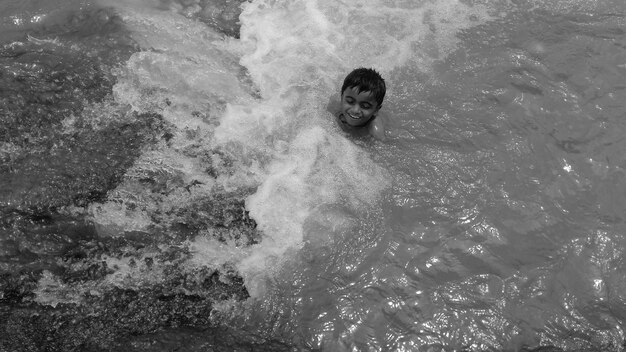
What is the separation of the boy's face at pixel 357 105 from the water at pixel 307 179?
29 centimetres

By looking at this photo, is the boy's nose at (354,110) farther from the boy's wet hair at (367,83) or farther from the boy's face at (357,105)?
the boy's wet hair at (367,83)

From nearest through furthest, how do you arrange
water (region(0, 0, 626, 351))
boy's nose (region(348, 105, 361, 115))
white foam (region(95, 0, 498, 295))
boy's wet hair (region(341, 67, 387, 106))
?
water (region(0, 0, 626, 351)), white foam (region(95, 0, 498, 295)), boy's wet hair (region(341, 67, 387, 106)), boy's nose (region(348, 105, 361, 115))

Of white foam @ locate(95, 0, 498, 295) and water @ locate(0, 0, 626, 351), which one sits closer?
water @ locate(0, 0, 626, 351)

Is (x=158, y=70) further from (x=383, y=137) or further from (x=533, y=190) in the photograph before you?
(x=533, y=190)

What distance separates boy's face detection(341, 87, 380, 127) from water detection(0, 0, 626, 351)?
0.29 metres

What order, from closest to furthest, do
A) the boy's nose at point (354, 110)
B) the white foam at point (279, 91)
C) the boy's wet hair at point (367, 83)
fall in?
the white foam at point (279, 91)
the boy's wet hair at point (367, 83)
the boy's nose at point (354, 110)

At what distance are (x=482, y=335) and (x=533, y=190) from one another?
5.26 ft

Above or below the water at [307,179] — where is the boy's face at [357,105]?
above

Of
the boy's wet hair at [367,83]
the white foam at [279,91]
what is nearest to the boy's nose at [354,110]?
the boy's wet hair at [367,83]

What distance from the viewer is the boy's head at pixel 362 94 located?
4.55m

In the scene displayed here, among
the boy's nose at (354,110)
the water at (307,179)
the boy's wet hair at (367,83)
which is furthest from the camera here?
the boy's nose at (354,110)

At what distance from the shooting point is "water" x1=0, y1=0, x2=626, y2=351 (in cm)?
365

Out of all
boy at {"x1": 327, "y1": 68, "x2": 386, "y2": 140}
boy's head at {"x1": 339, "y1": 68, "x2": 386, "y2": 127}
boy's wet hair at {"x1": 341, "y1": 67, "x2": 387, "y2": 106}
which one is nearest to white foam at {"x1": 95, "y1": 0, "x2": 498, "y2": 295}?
boy at {"x1": 327, "y1": 68, "x2": 386, "y2": 140}

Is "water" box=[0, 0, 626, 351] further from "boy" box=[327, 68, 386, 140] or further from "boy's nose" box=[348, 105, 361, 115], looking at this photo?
"boy's nose" box=[348, 105, 361, 115]
